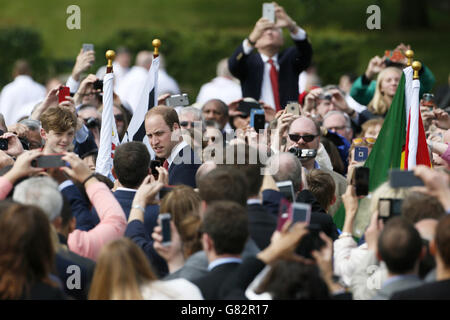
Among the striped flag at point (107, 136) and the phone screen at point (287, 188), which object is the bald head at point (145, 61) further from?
the phone screen at point (287, 188)

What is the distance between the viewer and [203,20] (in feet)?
91.4

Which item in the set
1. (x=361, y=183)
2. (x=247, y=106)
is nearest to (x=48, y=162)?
(x=361, y=183)

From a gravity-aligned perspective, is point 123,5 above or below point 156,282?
above

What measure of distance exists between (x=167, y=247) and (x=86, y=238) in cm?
57

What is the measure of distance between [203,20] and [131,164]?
22.5 metres

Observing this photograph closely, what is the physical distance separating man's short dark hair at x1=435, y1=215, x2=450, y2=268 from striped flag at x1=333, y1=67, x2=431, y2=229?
2776mm

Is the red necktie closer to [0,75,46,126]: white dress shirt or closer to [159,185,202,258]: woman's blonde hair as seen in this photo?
[159,185,202,258]: woman's blonde hair

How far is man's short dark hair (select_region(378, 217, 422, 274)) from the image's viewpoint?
4.16 m

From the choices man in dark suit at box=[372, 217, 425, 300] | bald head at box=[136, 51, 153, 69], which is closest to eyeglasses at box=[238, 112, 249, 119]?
man in dark suit at box=[372, 217, 425, 300]

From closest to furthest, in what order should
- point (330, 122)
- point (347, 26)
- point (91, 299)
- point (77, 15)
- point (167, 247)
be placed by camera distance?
point (91, 299) → point (167, 247) → point (77, 15) → point (330, 122) → point (347, 26)

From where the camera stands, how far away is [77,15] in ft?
27.6

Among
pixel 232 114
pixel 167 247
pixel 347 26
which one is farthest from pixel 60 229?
pixel 347 26

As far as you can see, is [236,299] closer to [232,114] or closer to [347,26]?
[232,114]

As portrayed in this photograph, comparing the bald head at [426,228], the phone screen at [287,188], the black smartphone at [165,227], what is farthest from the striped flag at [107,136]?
the bald head at [426,228]
